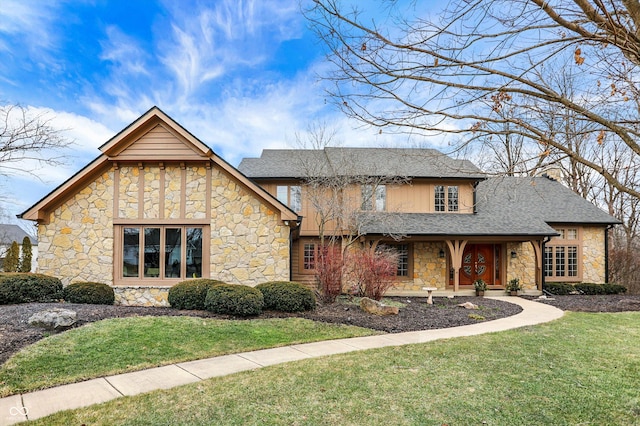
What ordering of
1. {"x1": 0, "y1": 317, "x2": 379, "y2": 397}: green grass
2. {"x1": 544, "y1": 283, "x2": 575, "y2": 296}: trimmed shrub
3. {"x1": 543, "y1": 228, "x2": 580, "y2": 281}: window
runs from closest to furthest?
{"x1": 0, "y1": 317, "x2": 379, "y2": 397}: green grass, {"x1": 544, "y1": 283, "x2": 575, "y2": 296}: trimmed shrub, {"x1": 543, "y1": 228, "x2": 580, "y2": 281}: window

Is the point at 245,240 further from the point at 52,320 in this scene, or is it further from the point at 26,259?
the point at 26,259

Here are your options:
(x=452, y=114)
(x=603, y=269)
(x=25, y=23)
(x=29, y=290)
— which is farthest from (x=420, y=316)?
(x=603, y=269)

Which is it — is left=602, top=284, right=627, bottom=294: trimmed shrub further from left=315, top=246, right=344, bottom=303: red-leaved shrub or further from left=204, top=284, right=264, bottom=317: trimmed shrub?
left=204, top=284, right=264, bottom=317: trimmed shrub

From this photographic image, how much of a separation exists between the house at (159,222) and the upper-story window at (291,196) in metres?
6.00

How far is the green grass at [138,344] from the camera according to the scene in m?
5.74

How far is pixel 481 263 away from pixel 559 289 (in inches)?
135

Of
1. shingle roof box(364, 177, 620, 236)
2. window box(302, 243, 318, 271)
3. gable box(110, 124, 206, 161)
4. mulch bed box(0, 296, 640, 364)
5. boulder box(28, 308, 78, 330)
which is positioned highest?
gable box(110, 124, 206, 161)

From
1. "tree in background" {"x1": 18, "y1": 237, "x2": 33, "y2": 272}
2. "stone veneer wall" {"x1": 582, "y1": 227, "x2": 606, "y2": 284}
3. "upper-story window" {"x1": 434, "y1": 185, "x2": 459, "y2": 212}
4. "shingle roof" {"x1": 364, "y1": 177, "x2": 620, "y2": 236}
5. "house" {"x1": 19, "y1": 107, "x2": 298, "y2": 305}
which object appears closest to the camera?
"house" {"x1": 19, "y1": 107, "x2": 298, "y2": 305}

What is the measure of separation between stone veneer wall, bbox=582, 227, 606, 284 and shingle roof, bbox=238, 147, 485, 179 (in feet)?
22.8

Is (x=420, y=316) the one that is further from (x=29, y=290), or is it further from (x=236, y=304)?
(x=29, y=290)

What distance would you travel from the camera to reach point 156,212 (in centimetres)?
1239

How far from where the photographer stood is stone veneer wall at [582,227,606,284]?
1991 cm

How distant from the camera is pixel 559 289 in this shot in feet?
60.2

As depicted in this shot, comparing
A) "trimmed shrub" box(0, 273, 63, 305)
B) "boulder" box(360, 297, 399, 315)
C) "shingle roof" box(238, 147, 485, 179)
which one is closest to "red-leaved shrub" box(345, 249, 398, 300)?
"boulder" box(360, 297, 399, 315)
